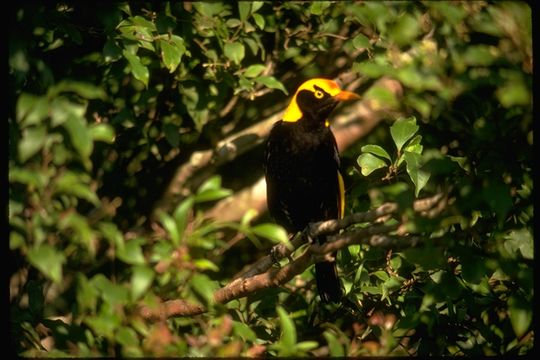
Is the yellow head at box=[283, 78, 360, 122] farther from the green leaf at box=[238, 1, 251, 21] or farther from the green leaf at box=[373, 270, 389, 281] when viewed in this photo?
the green leaf at box=[373, 270, 389, 281]

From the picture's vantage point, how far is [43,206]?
5.40 ft

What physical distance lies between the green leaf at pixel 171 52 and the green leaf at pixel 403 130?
3.16 ft

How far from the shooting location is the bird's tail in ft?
10.5

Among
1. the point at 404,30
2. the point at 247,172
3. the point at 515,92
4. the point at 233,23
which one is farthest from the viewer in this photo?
the point at 247,172

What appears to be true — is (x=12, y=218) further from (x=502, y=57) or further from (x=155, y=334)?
(x=502, y=57)

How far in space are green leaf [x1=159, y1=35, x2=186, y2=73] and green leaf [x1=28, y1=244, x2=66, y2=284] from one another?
1366 millimetres

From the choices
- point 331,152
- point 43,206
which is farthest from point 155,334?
point 331,152

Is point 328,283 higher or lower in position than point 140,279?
lower

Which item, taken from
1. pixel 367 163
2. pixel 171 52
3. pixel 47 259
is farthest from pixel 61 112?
pixel 367 163

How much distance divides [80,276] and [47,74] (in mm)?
571

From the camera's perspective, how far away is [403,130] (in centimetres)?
269

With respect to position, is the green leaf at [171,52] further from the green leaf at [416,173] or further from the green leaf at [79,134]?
the green leaf at [79,134]

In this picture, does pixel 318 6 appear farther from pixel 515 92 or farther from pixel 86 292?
pixel 86 292

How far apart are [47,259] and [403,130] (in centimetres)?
163
